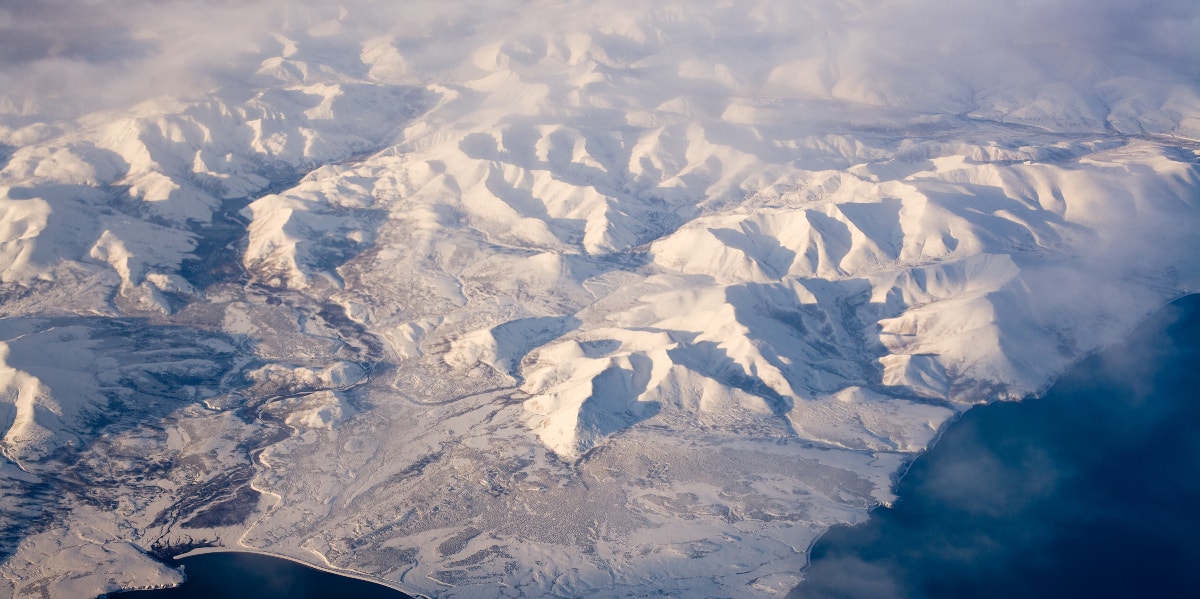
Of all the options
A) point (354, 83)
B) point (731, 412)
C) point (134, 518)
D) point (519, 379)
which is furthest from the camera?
point (354, 83)

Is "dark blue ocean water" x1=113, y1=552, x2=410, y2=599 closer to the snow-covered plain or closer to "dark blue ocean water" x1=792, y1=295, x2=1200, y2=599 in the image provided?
the snow-covered plain

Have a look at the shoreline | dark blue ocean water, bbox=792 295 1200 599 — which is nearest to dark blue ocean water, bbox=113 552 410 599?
the shoreline

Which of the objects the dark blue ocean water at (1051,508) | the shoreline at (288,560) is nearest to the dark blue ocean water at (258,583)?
the shoreline at (288,560)

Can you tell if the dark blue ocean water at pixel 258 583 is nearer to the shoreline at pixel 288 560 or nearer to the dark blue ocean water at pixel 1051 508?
the shoreline at pixel 288 560

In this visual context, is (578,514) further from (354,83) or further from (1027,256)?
(354,83)

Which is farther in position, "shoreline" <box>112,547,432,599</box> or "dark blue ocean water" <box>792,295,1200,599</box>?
"shoreline" <box>112,547,432,599</box>

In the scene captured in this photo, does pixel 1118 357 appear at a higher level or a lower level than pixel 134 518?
lower

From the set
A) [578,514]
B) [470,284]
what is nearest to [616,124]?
[470,284]
